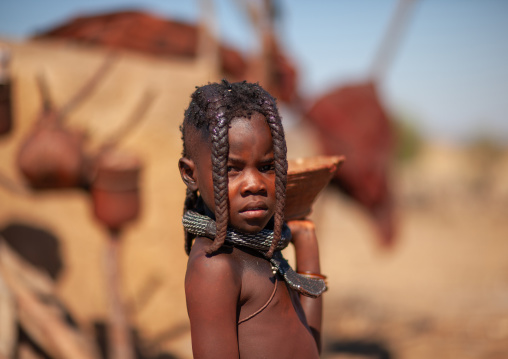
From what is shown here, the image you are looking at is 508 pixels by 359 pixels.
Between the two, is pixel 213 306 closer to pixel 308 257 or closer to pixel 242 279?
pixel 242 279

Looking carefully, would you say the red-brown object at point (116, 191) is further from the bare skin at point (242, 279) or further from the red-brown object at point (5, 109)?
the bare skin at point (242, 279)

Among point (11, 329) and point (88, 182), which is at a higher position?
point (88, 182)

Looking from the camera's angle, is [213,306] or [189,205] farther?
[189,205]

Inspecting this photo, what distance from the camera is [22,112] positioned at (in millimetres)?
4004

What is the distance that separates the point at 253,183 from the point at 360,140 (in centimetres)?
494

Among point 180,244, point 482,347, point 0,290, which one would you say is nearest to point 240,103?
point 0,290

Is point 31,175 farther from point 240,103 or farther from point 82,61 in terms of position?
point 240,103

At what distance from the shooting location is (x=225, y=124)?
3.94 ft

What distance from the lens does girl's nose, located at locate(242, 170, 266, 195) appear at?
1226mm

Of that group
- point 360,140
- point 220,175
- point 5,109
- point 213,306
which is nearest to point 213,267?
point 213,306

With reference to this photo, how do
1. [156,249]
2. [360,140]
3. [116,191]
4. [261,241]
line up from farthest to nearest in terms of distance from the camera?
1. [360,140]
2. [156,249]
3. [116,191]
4. [261,241]

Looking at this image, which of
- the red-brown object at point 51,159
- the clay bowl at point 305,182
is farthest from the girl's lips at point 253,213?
the red-brown object at point 51,159

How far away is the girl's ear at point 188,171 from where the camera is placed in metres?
1.33

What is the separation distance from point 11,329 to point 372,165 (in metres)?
4.51
